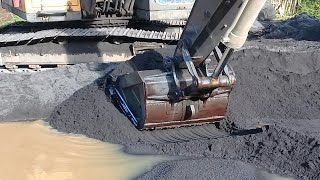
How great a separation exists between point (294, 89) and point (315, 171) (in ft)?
6.70

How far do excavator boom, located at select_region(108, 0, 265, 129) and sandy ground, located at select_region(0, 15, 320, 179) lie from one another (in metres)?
0.21

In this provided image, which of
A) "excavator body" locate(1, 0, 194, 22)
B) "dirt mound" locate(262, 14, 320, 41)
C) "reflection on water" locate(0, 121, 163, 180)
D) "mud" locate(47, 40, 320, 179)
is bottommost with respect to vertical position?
"dirt mound" locate(262, 14, 320, 41)

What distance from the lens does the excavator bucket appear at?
5.17 m

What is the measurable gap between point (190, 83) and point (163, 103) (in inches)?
13.4

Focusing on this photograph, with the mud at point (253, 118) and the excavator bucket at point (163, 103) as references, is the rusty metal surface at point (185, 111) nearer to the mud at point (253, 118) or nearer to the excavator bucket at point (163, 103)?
the excavator bucket at point (163, 103)

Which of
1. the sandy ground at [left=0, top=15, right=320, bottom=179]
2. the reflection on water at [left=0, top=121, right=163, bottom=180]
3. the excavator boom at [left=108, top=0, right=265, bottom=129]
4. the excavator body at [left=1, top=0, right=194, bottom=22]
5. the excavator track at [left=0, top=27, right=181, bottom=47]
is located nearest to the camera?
the sandy ground at [left=0, top=15, right=320, bottom=179]

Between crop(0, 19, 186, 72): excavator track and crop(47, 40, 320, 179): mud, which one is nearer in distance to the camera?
crop(47, 40, 320, 179): mud

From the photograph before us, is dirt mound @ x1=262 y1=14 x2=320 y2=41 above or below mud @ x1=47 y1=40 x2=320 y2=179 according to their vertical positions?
below

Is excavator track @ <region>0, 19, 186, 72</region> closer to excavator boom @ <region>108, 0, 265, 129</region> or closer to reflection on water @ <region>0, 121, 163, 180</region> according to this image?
excavator boom @ <region>108, 0, 265, 129</region>

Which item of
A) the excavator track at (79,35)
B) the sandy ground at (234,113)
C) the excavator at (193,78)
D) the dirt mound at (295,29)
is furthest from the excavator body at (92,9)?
the dirt mound at (295,29)

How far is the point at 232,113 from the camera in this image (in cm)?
570

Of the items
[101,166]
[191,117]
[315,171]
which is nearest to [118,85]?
[191,117]

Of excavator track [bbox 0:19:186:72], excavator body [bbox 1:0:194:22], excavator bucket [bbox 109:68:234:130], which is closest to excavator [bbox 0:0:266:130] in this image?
excavator bucket [bbox 109:68:234:130]

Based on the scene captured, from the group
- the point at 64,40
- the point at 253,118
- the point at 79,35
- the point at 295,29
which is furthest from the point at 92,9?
the point at 295,29
